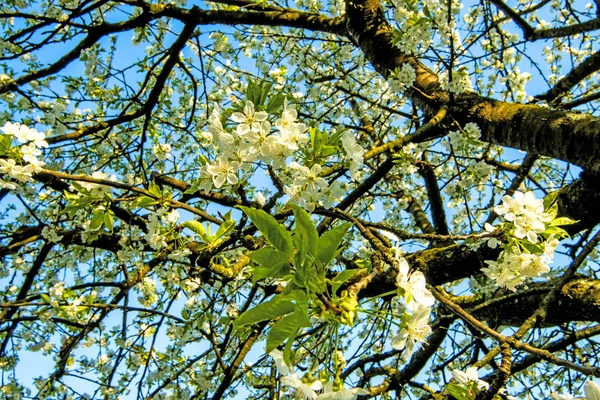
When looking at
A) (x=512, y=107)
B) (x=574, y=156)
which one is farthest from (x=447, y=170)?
(x=574, y=156)

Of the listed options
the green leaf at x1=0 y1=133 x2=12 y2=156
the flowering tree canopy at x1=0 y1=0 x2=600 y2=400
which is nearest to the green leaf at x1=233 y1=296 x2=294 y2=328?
the flowering tree canopy at x1=0 y1=0 x2=600 y2=400

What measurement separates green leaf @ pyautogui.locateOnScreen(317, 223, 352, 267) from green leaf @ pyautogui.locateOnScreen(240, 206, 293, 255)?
7 cm

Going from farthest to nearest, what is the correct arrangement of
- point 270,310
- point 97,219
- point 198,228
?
point 97,219 → point 198,228 → point 270,310

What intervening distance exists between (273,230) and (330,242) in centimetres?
12

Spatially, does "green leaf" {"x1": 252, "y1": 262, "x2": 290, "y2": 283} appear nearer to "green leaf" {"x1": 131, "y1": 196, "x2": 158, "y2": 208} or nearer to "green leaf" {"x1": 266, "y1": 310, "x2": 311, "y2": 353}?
"green leaf" {"x1": 266, "y1": 310, "x2": 311, "y2": 353}

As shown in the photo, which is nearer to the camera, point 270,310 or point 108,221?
point 270,310

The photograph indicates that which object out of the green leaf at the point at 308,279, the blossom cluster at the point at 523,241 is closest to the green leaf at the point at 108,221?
the green leaf at the point at 308,279

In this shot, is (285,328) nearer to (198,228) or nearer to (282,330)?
(282,330)

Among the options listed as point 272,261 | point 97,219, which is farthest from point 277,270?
point 97,219

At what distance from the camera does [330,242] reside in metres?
0.91

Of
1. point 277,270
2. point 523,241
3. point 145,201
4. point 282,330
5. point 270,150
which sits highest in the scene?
point 145,201

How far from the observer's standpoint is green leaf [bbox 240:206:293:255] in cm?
91

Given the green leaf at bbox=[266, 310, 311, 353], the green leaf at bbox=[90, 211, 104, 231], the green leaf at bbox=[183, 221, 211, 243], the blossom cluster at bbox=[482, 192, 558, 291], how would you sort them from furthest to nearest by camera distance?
the green leaf at bbox=[90, 211, 104, 231] < the green leaf at bbox=[183, 221, 211, 243] < the blossom cluster at bbox=[482, 192, 558, 291] < the green leaf at bbox=[266, 310, 311, 353]

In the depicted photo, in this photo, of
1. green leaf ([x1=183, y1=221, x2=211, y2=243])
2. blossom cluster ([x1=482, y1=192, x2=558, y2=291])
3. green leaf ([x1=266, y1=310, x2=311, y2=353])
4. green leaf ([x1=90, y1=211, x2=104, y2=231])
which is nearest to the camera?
green leaf ([x1=266, y1=310, x2=311, y2=353])
